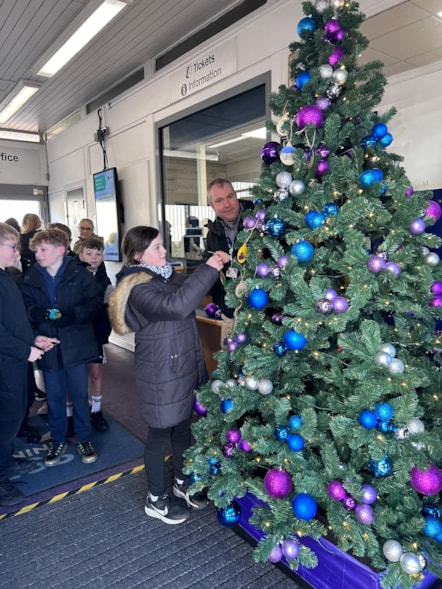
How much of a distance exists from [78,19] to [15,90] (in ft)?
7.30

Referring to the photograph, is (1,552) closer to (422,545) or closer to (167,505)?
(167,505)

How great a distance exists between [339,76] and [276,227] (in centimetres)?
61

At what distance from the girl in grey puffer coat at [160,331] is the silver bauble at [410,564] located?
109 centimetres

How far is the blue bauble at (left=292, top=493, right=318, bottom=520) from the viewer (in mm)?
1442

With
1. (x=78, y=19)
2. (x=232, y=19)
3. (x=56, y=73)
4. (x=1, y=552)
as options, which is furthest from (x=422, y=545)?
(x=56, y=73)

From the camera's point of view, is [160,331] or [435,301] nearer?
[435,301]

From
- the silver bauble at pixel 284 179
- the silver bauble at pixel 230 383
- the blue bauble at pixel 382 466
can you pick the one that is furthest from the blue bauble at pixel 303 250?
the blue bauble at pixel 382 466

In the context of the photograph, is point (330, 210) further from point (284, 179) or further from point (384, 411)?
point (384, 411)

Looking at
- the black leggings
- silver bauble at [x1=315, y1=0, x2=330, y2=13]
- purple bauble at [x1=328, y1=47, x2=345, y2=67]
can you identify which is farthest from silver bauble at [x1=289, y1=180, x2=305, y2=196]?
the black leggings

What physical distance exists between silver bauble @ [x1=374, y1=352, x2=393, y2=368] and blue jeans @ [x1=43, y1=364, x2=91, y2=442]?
6.48ft

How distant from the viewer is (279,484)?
4.99ft

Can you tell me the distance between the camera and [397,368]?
4.47 feet

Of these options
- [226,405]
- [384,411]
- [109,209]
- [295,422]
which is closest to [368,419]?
[384,411]

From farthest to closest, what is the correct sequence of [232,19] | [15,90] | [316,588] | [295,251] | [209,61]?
[15,90] < [209,61] < [232,19] < [316,588] < [295,251]
